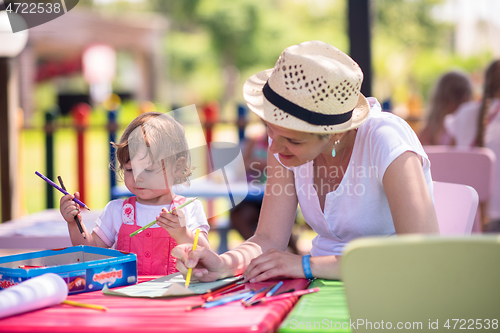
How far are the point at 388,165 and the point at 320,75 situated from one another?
290 mm

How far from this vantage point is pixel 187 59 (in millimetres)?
28391

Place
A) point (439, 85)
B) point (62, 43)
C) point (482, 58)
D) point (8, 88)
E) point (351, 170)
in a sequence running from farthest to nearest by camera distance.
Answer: point (62, 43), point (482, 58), point (439, 85), point (8, 88), point (351, 170)

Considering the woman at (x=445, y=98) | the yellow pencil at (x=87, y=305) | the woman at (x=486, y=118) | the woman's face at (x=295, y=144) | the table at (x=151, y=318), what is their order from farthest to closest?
the woman at (x=445, y=98) < the woman at (x=486, y=118) < the woman's face at (x=295, y=144) < the yellow pencil at (x=87, y=305) < the table at (x=151, y=318)

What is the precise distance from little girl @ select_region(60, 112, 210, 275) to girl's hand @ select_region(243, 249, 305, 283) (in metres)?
0.27

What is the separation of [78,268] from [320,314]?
55cm

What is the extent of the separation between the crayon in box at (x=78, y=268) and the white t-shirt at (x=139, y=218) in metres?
0.33

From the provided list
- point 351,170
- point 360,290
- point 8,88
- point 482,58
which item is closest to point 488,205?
point 351,170

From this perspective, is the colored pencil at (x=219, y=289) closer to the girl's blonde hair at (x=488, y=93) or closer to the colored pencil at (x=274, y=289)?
the colored pencil at (x=274, y=289)

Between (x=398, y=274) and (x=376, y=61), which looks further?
(x=376, y=61)

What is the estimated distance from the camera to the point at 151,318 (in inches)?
37.3

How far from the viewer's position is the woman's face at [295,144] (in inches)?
53.1

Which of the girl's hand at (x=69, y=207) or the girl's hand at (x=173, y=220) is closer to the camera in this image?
the girl's hand at (x=173, y=220)

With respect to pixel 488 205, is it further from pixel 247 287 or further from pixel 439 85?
pixel 247 287

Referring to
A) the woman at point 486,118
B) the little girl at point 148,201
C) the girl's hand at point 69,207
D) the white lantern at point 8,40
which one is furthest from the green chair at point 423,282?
the white lantern at point 8,40
